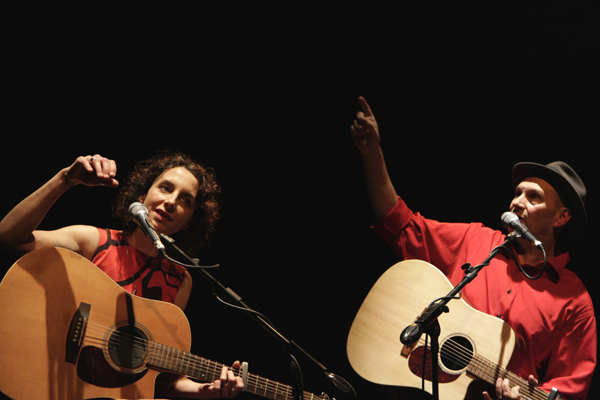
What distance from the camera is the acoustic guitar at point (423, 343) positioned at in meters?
2.67

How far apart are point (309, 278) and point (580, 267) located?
8.34 ft

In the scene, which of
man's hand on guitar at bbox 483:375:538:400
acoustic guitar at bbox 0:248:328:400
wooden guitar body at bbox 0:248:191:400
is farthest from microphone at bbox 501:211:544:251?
wooden guitar body at bbox 0:248:191:400

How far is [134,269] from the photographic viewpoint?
2639 millimetres

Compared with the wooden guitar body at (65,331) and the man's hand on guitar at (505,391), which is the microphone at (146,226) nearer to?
the wooden guitar body at (65,331)

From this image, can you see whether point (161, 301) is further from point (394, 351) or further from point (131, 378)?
point (394, 351)

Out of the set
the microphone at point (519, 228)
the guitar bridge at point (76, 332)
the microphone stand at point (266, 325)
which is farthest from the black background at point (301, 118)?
the microphone at point (519, 228)

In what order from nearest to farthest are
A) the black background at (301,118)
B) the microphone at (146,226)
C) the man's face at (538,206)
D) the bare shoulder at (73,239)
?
the microphone at (146,226) < the bare shoulder at (73,239) < the man's face at (538,206) < the black background at (301,118)

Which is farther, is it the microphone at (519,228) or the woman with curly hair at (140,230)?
the microphone at (519,228)

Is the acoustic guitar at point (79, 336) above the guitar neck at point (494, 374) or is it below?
below

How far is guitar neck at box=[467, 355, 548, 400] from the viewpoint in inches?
104

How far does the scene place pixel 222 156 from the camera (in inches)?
149

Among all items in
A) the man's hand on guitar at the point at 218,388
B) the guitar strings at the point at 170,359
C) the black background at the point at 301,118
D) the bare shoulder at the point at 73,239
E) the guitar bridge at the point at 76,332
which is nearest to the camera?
the guitar bridge at the point at 76,332

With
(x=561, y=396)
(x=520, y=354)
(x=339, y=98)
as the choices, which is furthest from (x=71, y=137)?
(x=561, y=396)

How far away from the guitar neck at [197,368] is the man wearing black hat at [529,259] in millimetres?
1225
